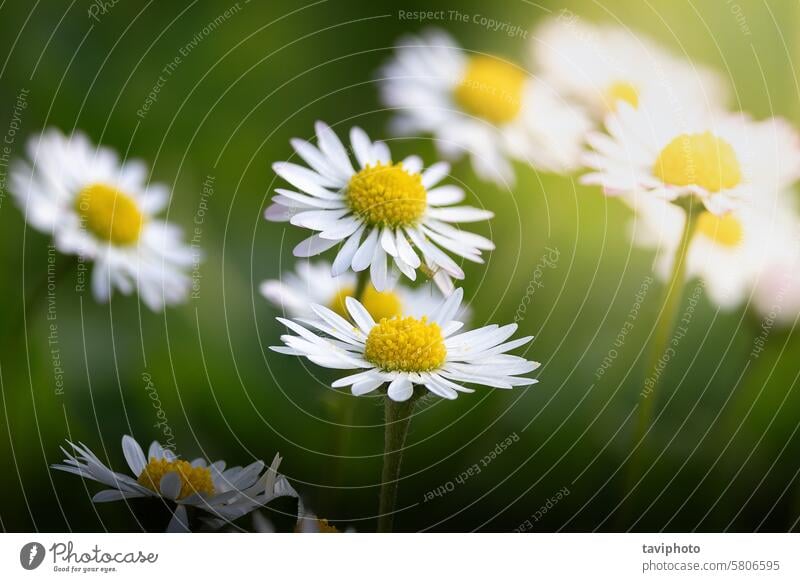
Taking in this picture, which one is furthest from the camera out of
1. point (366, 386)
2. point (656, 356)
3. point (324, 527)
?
point (656, 356)

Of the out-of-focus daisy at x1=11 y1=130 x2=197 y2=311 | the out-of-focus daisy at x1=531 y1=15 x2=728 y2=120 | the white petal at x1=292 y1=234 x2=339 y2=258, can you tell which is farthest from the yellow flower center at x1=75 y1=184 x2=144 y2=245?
the out-of-focus daisy at x1=531 y1=15 x2=728 y2=120

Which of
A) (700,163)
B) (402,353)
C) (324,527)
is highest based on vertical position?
(700,163)

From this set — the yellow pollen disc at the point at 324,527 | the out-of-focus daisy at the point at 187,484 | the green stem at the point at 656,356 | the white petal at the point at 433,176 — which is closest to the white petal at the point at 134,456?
the out-of-focus daisy at the point at 187,484

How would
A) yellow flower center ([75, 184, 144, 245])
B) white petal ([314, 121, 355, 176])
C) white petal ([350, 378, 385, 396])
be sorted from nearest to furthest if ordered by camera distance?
white petal ([350, 378, 385, 396]) → white petal ([314, 121, 355, 176]) → yellow flower center ([75, 184, 144, 245])

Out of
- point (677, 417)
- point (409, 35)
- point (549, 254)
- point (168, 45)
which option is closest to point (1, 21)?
point (168, 45)

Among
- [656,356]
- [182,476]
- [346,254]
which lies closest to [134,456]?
[182,476]

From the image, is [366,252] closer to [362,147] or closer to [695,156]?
[362,147]

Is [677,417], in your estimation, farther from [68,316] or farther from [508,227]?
[68,316]

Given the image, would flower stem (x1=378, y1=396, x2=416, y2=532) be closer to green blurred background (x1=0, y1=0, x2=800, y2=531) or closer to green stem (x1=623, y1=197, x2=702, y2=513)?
green blurred background (x1=0, y1=0, x2=800, y2=531)
